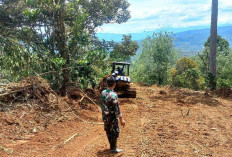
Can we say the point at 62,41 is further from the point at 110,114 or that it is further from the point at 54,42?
the point at 110,114

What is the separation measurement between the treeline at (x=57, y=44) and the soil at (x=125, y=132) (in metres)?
1.53

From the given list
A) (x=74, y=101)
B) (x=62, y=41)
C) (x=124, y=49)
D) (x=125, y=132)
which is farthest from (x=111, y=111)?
(x=124, y=49)

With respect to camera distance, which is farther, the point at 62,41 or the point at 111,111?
the point at 62,41

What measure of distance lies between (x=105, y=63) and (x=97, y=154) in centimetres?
673

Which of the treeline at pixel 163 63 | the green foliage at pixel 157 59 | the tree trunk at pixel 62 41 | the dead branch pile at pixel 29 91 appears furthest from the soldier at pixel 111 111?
the green foliage at pixel 157 59

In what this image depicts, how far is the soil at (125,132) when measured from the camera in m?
5.22

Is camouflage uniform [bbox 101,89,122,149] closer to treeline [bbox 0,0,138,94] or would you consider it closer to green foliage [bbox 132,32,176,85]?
treeline [bbox 0,0,138,94]

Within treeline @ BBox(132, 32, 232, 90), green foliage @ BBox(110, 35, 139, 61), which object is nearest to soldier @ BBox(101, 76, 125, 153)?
green foliage @ BBox(110, 35, 139, 61)

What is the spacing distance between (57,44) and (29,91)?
3.16m

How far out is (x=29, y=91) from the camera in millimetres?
8273

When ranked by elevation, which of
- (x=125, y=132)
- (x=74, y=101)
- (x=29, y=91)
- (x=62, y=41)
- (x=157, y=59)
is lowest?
(x=125, y=132)

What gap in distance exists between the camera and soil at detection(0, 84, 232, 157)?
522cm

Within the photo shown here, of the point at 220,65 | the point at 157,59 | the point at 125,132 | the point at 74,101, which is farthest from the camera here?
the point at 220,65

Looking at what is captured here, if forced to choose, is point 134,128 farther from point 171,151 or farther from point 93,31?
point 93,31
